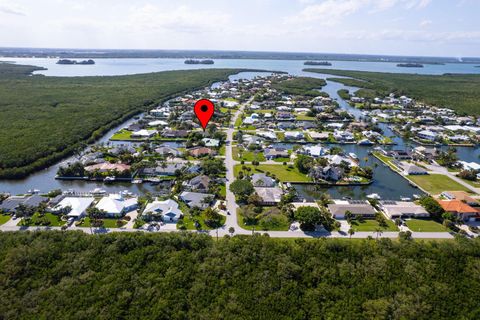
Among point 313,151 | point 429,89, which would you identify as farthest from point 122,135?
point 429,89

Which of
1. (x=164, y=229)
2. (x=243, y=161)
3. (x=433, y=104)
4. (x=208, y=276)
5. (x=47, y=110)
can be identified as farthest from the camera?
(x=433, y=104)

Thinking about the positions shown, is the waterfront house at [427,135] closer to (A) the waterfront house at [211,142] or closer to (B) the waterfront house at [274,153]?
(B) the waterfront house at [274,153]

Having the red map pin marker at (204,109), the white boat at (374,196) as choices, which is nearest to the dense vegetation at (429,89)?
the white boat at (374,196)

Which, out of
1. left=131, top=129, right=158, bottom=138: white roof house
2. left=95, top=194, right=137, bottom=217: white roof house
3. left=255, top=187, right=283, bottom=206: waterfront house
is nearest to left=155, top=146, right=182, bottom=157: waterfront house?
left=131, top=129, right=158, bottom=138: white roof house

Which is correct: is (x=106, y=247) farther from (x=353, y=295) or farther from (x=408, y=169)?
(x=408, y=169)

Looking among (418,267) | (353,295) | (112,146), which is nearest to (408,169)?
(418,267)

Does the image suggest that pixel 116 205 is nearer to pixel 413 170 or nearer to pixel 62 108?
pixel 413 170

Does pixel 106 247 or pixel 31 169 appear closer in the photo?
pixel 106 247
